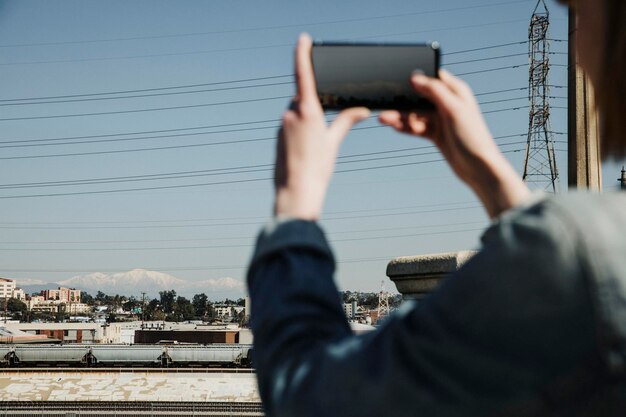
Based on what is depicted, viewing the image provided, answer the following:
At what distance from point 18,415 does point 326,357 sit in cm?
2087

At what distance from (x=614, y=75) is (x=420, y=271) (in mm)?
4000

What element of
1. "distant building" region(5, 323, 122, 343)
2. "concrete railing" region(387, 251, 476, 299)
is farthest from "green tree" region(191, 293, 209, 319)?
"concrete railing" region(387, 251, 476, 299)

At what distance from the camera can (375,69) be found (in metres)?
1.08

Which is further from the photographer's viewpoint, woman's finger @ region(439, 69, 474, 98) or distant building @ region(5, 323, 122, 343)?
distant building @ region(5, 323, 122, 343)

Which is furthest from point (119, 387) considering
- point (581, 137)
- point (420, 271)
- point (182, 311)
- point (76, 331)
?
point (182, 311)

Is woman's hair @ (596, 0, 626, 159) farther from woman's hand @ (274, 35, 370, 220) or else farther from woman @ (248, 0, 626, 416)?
woman's hand @ (274, 35, 370, 220)

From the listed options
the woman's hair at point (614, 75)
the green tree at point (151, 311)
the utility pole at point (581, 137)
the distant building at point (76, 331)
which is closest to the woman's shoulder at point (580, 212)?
the woman's hair at point (614, 75)

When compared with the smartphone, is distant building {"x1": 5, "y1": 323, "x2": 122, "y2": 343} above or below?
below

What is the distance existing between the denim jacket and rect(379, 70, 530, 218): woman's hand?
390mm

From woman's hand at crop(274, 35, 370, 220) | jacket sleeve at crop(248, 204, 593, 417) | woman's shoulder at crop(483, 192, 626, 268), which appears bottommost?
jacket sleeve at crop(248, 204, 593, 417)

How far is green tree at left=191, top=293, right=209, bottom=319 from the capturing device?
16562 cm

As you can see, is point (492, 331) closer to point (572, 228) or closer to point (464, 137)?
point (572, 228)

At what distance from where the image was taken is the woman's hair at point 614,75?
0.84 metres

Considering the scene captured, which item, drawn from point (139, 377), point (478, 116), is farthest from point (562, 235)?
point (139, 377)
